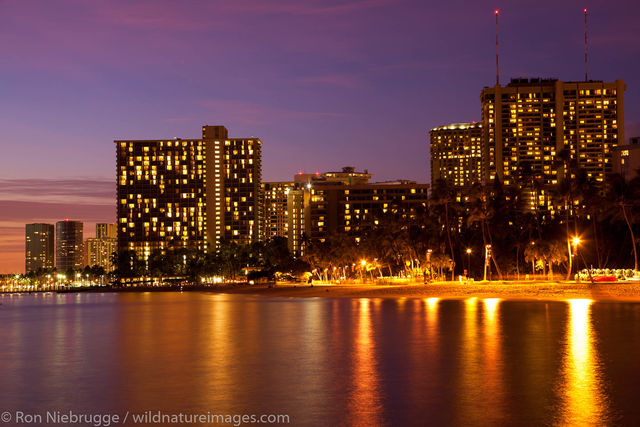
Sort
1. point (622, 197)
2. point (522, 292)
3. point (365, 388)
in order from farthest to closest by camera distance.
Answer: point (622, 197) < point (522, 292) < point (365, 388)

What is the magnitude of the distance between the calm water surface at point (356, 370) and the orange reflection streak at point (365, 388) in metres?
0.06

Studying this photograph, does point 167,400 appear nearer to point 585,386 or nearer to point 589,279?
point 585,386

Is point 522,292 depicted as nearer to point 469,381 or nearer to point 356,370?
point 356,370

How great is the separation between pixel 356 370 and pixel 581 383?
816 cm

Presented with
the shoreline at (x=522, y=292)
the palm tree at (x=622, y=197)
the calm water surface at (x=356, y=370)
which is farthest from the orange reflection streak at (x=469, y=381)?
the palm tree at (x=622, y=197)

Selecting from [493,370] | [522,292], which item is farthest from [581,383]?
[522,292]

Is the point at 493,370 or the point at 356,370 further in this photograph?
the point at 356,370

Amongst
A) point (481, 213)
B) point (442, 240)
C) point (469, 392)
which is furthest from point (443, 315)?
point (442, 240)

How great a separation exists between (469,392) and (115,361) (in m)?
16.9

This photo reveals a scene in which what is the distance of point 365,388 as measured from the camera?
2294 centimetres

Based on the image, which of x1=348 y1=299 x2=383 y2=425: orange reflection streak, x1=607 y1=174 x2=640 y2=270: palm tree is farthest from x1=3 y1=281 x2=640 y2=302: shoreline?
x1=348 y1=299 x2=383 y2=425: orange reflection streak

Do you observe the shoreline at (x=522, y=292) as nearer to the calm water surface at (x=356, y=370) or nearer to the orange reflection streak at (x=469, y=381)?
the calm water surface at (x=356, y=370)

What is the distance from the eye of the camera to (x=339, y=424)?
59.4ft

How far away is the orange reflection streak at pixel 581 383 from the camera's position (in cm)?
1820
